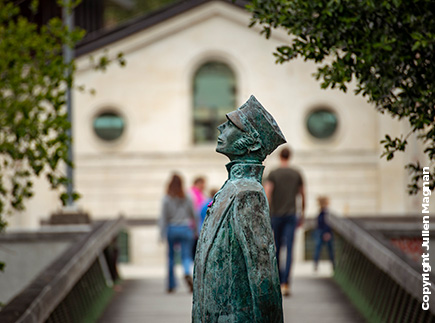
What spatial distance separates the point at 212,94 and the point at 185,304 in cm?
1694

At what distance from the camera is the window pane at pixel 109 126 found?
29953 millimetres

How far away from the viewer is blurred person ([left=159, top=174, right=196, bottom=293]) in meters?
14.7

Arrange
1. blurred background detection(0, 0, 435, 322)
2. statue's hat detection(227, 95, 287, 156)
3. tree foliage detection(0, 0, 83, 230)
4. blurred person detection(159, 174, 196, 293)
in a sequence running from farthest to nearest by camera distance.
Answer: blurred background detection(0, 0, 435, 322), blurred person detection(159, 174, 196, 293), tree foliage detection(0, 0, 83, 230), statue's hat detection(227, 95, 287, 156)

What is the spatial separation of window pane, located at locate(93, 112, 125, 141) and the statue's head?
24.9m

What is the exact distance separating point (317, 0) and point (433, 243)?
29.5 ft

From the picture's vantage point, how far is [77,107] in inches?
1170

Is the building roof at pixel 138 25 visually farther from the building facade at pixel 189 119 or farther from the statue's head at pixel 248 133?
the statue's head at pixel 248 133

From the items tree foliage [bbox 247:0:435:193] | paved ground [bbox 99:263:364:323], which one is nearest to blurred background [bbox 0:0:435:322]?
paved ground [bbox 99:263:364:323]

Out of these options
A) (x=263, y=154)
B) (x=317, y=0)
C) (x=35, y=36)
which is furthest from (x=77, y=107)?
(x=263, y=154)

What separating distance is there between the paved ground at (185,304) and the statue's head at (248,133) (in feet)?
22.1

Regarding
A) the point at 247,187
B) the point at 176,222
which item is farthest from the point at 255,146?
the point at 176,222

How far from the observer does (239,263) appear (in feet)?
16.5

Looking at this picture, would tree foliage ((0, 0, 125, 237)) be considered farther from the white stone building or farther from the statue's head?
the white stone building

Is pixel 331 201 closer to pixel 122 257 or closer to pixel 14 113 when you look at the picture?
pixel 122 257
